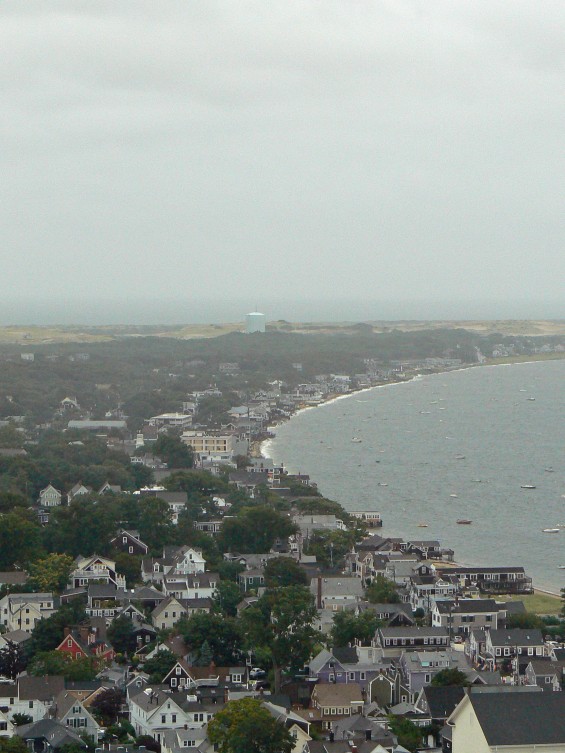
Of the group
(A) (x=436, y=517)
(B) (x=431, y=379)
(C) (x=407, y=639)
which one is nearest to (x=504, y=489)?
(A) (x=436, y=517)

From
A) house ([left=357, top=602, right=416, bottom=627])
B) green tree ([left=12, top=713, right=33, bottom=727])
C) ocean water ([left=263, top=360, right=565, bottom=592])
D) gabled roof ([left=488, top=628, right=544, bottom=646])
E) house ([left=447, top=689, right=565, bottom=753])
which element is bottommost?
ocean water ([left=263, top=360, right=565, bottom=592])

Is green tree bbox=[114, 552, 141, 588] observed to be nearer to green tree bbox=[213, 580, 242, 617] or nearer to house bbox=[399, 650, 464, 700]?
green tree bbox=[213, 580, 242, 617]

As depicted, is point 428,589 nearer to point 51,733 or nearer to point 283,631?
point 283,631

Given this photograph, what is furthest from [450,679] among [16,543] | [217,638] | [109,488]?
[109,488]

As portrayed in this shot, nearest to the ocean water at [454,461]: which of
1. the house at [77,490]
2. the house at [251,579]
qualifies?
the house at [251,579]

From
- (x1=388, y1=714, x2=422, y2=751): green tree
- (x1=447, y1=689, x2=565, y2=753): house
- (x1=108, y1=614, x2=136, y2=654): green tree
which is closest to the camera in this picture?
(x1=447, y1=689, x2=565, y2=753): house

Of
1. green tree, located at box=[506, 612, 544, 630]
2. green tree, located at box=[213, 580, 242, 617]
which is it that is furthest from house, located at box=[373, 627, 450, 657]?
green tree, located at box=[213, 580, 242, 617]

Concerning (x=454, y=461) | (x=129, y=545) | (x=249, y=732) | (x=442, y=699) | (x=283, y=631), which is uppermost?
(x=283, y=631)

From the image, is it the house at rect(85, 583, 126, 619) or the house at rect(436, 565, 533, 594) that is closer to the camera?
the house at rect(85, 583, 126, 619)
